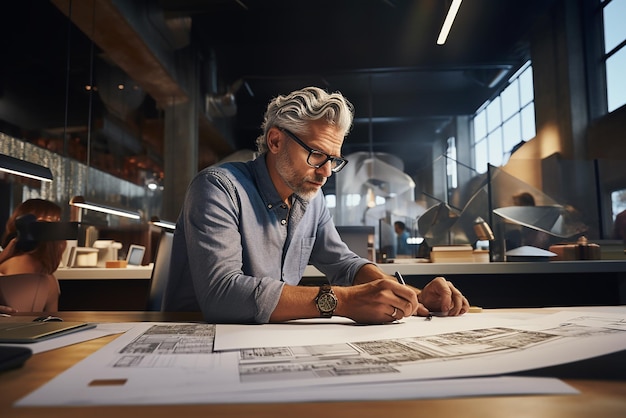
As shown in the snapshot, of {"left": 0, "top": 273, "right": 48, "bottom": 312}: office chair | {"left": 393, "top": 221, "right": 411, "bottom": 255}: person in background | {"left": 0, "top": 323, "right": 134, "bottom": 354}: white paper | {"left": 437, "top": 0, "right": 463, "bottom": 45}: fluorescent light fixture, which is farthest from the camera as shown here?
{"left": 393, "top": 221, "right": 411, "bottom": 255}: person in background

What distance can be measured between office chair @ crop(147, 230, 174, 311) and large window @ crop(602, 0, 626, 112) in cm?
652

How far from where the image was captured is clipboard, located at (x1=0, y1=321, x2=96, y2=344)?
711mm

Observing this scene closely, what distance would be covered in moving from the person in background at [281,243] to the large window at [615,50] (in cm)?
613

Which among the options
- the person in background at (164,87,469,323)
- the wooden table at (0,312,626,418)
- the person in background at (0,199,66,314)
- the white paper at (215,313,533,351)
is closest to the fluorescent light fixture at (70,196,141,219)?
the person in background at (0,199,66,314)

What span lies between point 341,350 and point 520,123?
847 cm

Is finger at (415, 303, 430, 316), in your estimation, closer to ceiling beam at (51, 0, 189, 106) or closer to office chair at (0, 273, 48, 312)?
office chair at (0, 273, 48, 312)

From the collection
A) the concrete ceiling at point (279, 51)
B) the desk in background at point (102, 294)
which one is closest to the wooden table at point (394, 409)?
the desk in background at point (102, 294)

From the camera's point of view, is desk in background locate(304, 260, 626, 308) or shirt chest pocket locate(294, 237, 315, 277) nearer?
shirt chest pocket locate(294, 237, 315, 277)

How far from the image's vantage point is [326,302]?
102cm

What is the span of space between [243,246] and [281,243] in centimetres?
17

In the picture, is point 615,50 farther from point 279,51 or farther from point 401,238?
Answer: point 279,51

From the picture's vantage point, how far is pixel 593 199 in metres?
3.30

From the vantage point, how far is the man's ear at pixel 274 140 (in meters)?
1.59

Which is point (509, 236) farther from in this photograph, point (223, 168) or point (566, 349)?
point (566, 349)
